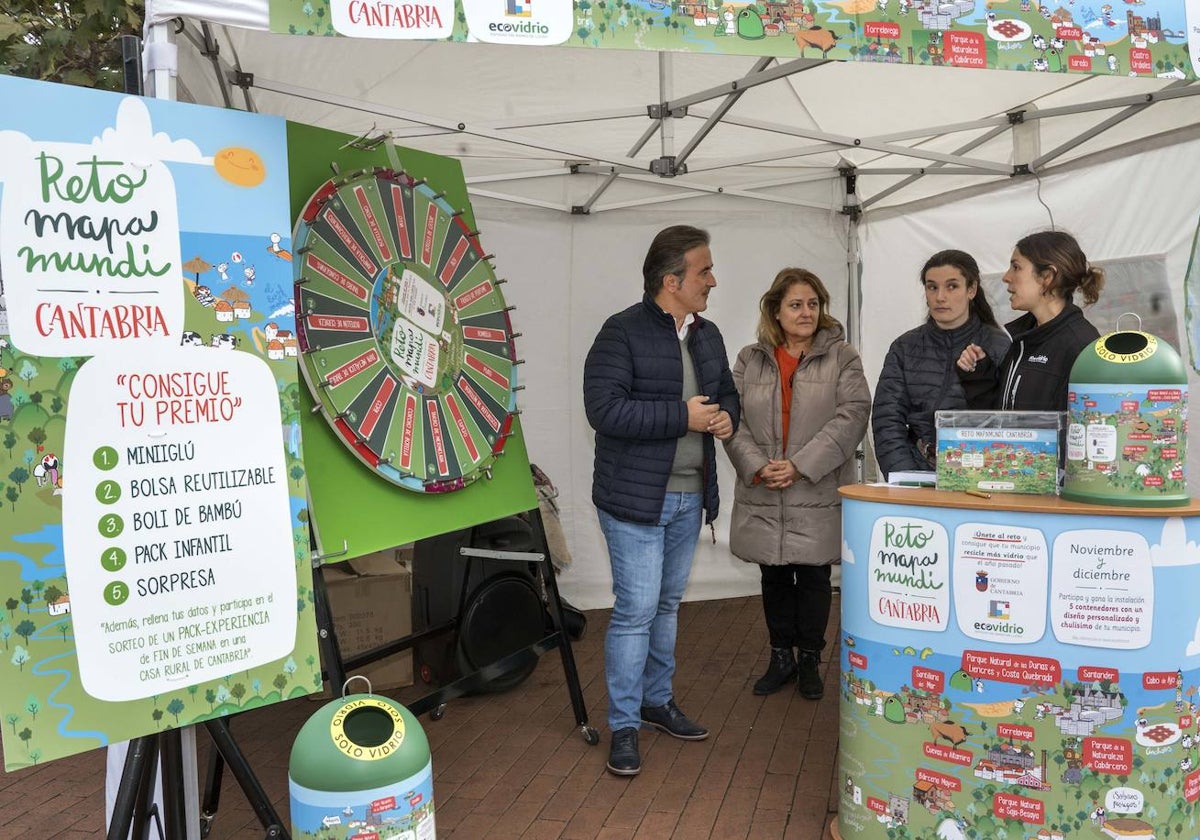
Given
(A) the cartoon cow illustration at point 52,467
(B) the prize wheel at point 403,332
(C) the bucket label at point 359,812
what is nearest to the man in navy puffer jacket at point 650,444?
(B) the prize wheel at point 403,332

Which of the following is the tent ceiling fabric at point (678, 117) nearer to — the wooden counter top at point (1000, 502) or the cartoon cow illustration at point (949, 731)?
the wooden counter top at point (1000, 502)

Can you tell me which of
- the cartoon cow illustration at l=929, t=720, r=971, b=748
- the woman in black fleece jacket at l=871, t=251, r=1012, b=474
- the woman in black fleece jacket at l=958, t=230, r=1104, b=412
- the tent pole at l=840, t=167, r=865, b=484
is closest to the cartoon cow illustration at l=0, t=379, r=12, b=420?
the cartoon cow illustration at l=929, t=720, r=971, b=748

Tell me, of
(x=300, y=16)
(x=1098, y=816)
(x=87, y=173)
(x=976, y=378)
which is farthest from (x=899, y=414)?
(x=87, y=173)

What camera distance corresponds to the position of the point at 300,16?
1.78 m

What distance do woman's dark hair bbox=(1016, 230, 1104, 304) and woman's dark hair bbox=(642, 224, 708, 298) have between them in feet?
2.98

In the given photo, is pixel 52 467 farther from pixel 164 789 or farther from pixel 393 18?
pixel 393 18

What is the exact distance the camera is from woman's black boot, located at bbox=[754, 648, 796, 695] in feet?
11.7

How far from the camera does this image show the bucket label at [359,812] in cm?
175

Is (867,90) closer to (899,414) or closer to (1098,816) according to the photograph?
(899,414)

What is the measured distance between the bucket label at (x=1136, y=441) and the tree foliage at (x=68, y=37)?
3997 millimetres

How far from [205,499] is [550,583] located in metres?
1.44

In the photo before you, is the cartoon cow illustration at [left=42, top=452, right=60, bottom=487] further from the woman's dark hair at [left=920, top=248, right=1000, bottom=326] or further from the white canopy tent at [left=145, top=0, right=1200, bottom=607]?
the woman's dark hair at [left=920, top=248, right=1000, bottom=326]

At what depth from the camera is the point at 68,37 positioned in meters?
4.45

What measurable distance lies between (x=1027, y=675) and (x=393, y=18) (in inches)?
74.9
